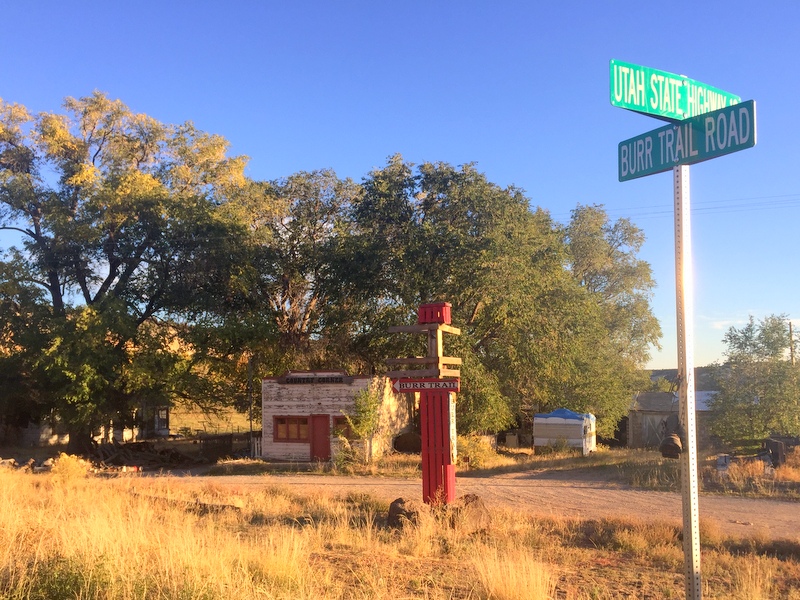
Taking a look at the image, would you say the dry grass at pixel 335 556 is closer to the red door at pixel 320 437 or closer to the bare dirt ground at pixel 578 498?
the bare dirt ground at pixel 578 498

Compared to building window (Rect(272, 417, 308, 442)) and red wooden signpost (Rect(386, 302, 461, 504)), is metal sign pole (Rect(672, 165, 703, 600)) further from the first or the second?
building window (Rect(272, 417, 308, 442))

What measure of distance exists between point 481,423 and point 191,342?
1358 cm

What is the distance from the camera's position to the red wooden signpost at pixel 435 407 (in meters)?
12.6

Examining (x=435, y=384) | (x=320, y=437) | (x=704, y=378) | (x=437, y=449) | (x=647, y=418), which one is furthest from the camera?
(x=647, y=418)

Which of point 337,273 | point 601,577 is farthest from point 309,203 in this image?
point 601,577

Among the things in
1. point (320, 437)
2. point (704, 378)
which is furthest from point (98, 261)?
point (704, 378)

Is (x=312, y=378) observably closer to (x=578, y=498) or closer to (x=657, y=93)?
(x=578, y=498)

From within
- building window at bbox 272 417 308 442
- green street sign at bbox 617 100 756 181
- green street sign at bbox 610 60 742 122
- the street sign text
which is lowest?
building window at bbox 272 417 308 442

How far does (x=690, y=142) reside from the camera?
4215 mm

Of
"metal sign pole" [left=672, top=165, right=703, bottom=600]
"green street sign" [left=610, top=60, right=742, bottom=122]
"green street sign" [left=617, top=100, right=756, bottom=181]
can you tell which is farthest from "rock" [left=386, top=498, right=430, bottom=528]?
"green street sign" [left=610, top=60, right=742, bottom=122]

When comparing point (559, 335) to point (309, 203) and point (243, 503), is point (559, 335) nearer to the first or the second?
point (309, 203)

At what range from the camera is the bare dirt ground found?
12.9 metres

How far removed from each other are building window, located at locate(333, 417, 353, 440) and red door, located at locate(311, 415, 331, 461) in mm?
364

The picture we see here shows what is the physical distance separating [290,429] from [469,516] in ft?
59.6
